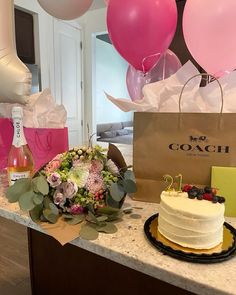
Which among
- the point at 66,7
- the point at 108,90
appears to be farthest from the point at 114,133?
the point at 66,7

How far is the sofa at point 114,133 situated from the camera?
19.3 ft

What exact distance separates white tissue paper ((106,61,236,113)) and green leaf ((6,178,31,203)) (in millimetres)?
317

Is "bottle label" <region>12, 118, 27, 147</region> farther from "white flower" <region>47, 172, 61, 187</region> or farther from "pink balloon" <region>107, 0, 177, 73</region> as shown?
"pink balloon" <region>107, 0, 177, 73</region>

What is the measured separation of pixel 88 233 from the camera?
556 mm

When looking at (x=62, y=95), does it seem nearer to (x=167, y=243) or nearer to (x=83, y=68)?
(x=83, y=68)

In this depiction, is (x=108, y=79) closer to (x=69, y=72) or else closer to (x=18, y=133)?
(x=69, y=72)

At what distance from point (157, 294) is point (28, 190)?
0.46m

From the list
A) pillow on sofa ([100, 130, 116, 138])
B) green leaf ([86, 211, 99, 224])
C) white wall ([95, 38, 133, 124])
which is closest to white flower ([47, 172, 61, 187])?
green leaf ([86, 211, 99, 224])

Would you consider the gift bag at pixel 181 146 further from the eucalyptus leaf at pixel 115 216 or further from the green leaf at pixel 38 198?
the green leaf at pixel 38 198

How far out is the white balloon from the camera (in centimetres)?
79

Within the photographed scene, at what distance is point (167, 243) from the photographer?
507 mm

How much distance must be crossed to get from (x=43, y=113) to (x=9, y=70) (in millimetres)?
171

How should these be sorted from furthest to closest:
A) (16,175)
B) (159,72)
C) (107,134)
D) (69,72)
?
(107,134) < (69,72) < (159,72) < (16,175)

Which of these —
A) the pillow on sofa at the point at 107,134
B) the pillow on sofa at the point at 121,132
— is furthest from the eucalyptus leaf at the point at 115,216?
the pillow on sofa at the point at 121,132
